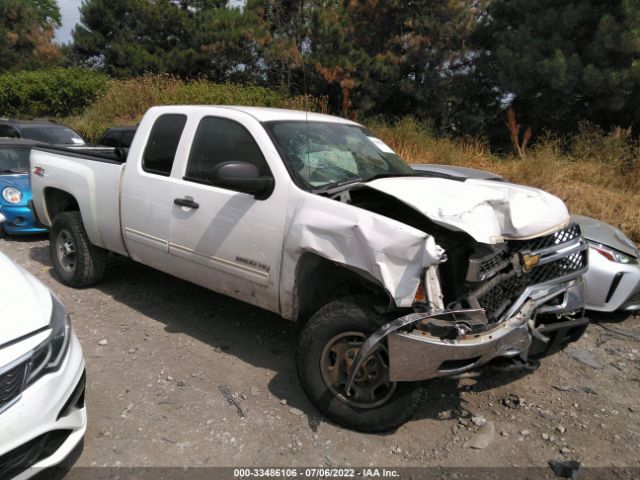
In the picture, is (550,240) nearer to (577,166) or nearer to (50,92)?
(577,166)

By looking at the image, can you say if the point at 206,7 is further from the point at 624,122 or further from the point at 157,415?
the point at 157,415

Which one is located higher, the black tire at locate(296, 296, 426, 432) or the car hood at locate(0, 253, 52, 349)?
the car hood at locate(0, 253, 52, 349)

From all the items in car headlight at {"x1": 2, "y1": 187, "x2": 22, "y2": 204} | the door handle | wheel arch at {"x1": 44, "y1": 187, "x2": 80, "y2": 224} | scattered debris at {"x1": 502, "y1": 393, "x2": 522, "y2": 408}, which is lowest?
car headlight at {"x1": 2, "y1": 187, "x2": 22, "y2": 204}

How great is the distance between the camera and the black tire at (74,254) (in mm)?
4828

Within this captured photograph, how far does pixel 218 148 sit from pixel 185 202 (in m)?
0.48

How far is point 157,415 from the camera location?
10.00 feet

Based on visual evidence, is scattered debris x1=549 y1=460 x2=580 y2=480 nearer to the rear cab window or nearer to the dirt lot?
the dirt lot

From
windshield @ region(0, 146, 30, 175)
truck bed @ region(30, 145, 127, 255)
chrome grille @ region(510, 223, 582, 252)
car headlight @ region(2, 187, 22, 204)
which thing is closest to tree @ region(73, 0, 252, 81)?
windshield @ region(0, 146, 30, 175)

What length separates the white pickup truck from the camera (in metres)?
2.61

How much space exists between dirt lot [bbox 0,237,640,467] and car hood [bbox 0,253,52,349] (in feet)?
2.79

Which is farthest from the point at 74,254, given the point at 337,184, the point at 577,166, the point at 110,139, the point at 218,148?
the point at 577,166

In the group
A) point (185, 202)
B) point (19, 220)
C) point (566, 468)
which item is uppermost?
point (185, 202)

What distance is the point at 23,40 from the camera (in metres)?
38.2

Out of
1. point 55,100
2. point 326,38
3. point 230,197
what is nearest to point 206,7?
point 55,100
